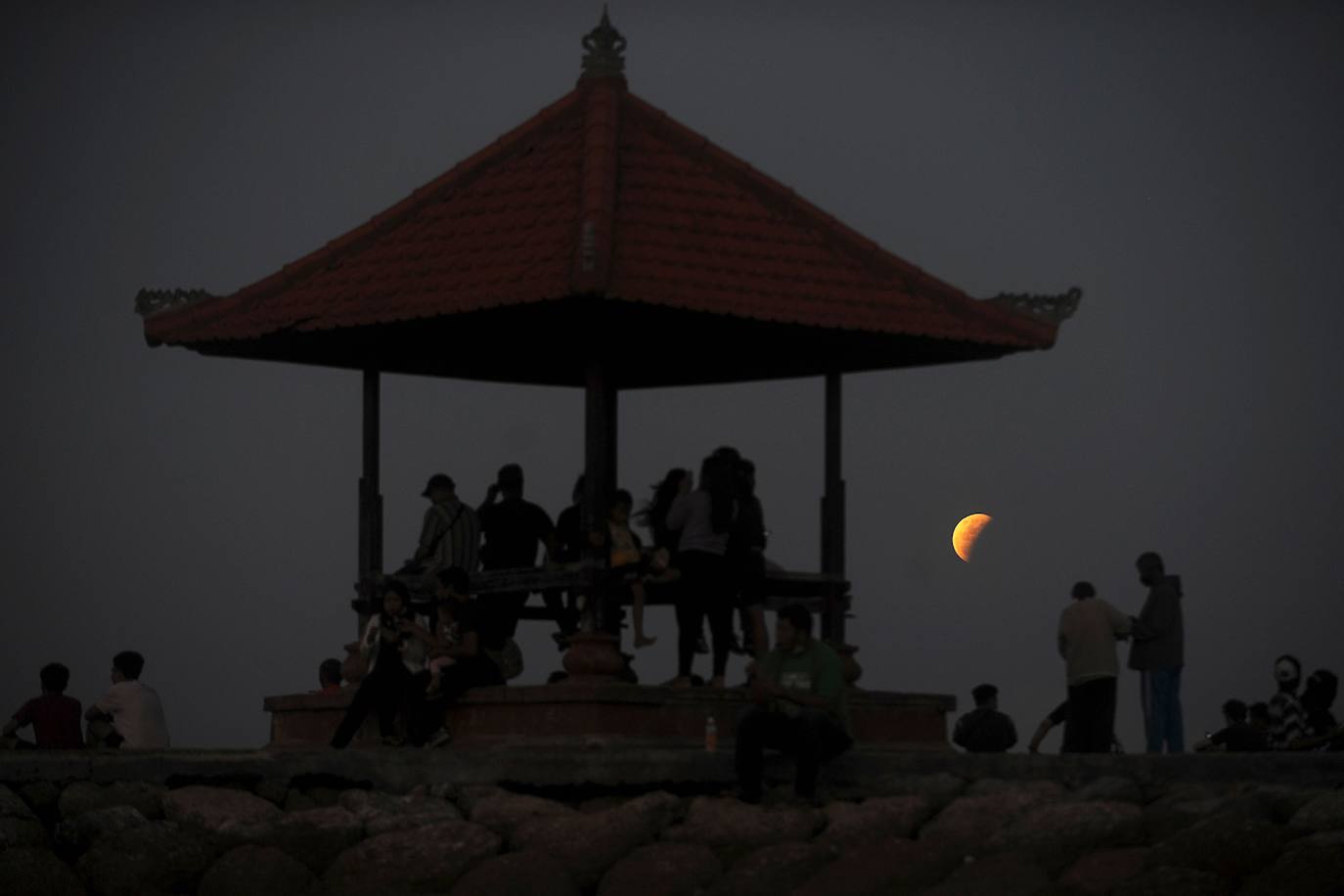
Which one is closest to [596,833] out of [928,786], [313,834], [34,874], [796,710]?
[796,710]

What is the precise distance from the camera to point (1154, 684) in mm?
17969

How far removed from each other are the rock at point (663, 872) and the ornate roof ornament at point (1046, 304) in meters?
6.03

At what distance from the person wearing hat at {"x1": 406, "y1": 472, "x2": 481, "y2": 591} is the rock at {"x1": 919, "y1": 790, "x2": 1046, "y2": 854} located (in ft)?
16.7

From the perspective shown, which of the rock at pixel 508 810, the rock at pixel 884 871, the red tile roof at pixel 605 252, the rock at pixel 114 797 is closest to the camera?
the rock at pixel 884 871

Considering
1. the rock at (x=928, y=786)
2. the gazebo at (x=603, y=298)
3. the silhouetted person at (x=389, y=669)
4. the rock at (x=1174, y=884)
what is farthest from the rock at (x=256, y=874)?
the rock at (x=1174, y=884)

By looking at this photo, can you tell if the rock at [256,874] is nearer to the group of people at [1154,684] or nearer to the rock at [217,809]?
the rock at [217,809]

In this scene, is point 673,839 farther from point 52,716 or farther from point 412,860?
point 52,716

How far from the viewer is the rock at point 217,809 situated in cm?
1460

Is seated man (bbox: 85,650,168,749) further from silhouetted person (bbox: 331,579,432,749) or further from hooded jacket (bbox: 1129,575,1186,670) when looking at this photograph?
hooded jacket (bbox: 1129,575,1186,670)

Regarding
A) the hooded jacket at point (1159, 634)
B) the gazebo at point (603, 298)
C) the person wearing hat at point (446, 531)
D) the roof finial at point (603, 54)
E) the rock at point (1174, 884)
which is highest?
the roof finial at point (603, 54)

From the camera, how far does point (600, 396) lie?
1739cm

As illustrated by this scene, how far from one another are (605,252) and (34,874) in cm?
510

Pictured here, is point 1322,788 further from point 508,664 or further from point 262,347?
point 262,347

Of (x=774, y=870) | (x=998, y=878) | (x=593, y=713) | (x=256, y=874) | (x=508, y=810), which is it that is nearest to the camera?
(x=998, y=878)
